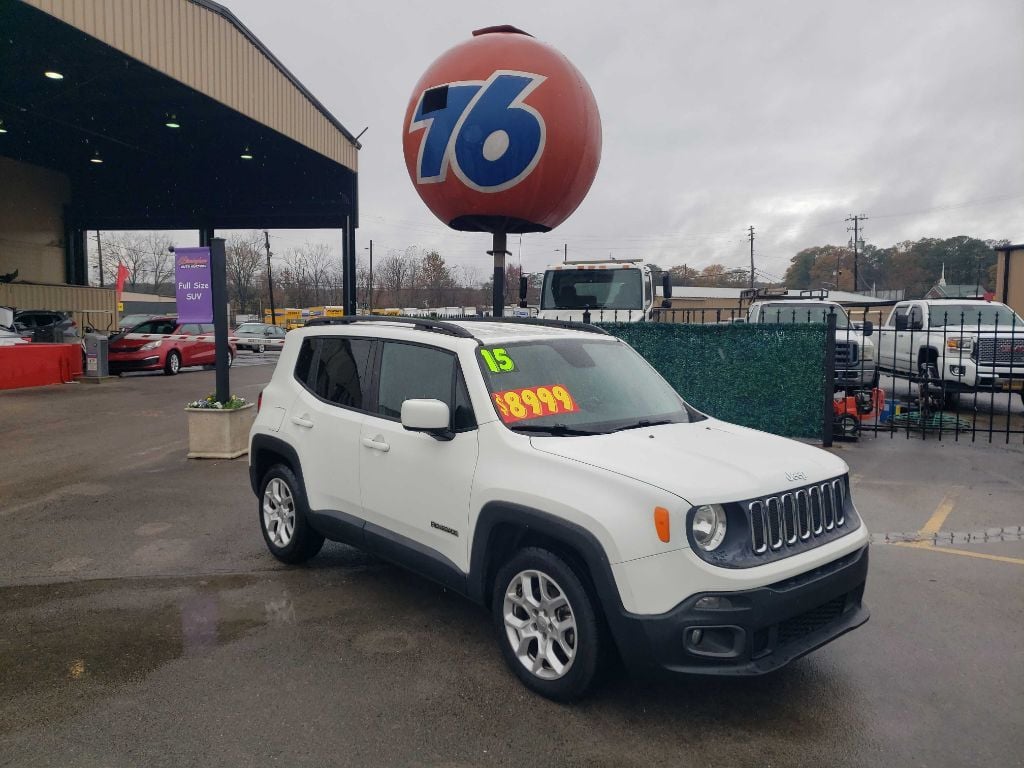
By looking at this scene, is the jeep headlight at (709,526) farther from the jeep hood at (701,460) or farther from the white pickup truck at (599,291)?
the white pickup truck at (599,291)

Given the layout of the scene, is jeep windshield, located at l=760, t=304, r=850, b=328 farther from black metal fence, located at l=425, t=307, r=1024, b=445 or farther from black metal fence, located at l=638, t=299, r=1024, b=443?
black metal fence, located at l=425, t=307, r=1024, b=445

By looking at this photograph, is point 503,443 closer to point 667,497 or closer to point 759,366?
point 667,497

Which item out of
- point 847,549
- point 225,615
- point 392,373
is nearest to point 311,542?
point 225,615

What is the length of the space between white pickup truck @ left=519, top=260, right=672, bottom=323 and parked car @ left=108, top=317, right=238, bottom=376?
30.0 feet

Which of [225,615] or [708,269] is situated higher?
[708,269]

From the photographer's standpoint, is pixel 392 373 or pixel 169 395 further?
pixel 169 395

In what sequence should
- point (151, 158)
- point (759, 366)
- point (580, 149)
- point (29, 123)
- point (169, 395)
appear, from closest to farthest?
point (580, 149) → point (759, 366) → point (169, 395) → point (29, 123) → point (151, 158)

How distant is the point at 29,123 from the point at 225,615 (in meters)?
23.1

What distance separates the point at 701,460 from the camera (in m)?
3.42

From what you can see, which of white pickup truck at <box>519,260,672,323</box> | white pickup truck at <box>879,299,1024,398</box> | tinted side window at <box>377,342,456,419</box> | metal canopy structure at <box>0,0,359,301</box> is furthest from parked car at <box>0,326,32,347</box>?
A: white pickup truck at <box>879,299,1024,398</box>

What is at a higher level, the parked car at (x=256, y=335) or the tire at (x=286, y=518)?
the parked car at (x=256, y=335)

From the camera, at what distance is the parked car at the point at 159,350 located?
747 inches

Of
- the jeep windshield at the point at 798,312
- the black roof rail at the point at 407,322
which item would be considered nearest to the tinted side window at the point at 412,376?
the black roof rail at the point at 407,322

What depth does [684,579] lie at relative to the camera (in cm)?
302
